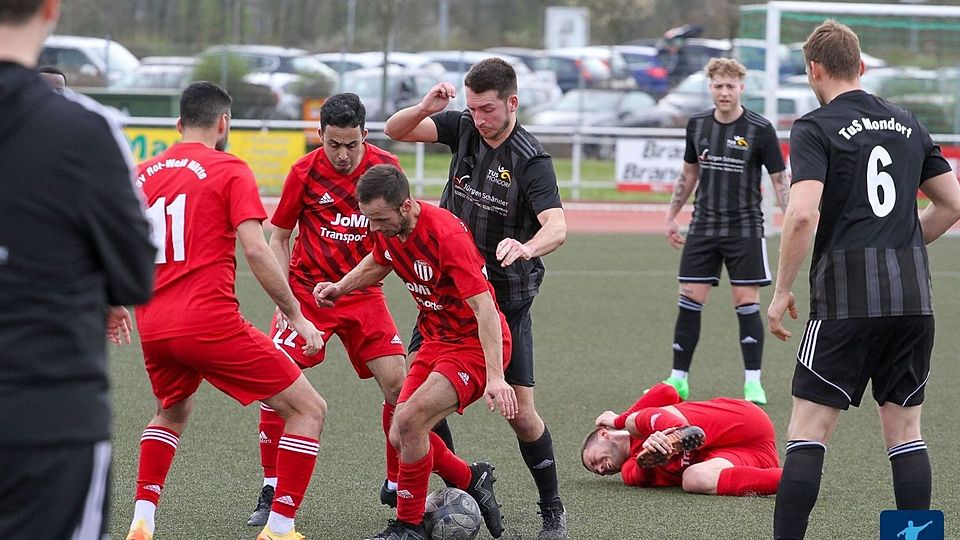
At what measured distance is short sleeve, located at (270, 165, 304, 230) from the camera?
5762mm

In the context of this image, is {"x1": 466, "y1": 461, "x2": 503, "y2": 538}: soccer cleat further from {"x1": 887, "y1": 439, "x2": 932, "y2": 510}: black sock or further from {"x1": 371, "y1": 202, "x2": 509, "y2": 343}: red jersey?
{"x1": 887, "y1": 439, "x2": 932, "y2": 510}: black sock

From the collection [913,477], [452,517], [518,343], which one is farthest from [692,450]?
[913,477]

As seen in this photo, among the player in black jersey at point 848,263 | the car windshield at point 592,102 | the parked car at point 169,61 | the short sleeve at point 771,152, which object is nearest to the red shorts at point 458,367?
the player in black jersey at point 848,263

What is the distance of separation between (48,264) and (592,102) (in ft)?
73.9

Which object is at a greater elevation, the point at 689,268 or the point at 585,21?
the point at 585,21

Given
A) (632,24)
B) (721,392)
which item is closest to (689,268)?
(721,392)

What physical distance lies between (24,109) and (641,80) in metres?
25.9

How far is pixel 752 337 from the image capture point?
8258mm

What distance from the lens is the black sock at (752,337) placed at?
823 cm

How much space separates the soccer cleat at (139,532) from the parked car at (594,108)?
19.7 meters

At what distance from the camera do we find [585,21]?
33.3 meters

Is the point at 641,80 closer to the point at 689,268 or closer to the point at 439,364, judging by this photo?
the point at 689,268

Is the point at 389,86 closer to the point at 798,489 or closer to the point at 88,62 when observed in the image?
the point at 88,62

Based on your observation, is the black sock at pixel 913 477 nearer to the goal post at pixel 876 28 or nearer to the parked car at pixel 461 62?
the goal post at pixel 876 28
